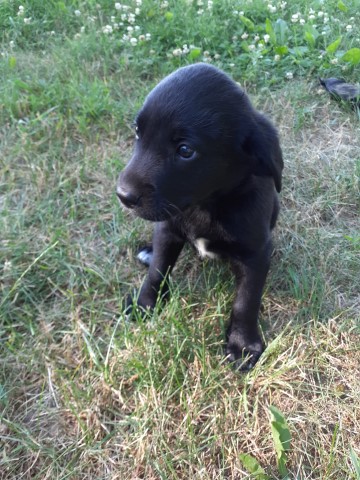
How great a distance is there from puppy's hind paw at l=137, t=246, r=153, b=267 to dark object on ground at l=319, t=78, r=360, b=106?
180 centimetres

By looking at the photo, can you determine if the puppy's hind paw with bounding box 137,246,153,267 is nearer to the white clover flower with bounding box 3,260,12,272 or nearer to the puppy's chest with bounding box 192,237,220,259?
the puppy's chest with bounding box 192,237,220,259

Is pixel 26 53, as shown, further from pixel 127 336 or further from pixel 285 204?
pixel 127 336

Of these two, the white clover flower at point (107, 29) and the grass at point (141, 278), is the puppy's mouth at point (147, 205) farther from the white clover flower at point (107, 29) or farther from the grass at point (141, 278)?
the white clover flower at point (107, 29)

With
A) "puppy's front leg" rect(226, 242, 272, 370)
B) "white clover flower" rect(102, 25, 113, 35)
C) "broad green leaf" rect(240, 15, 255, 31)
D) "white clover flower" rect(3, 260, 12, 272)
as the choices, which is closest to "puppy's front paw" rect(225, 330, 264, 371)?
"puppy's front leg" rect(226, 242, 272, 370)

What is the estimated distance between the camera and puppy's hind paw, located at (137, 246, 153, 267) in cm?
271

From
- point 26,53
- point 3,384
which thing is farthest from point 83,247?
point 26,53

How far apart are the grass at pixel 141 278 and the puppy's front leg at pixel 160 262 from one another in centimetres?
11

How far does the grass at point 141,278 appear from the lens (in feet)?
6.52

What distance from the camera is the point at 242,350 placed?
2.28 meters

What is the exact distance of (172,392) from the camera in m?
2.06

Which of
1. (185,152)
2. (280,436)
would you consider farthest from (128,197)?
(280,436)

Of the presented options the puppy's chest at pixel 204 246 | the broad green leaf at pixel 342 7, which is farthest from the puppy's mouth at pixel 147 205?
the broad green leaf at pixel 342 7

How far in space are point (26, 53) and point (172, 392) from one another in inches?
119

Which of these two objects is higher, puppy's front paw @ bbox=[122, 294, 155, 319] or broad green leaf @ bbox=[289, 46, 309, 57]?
broad green leaf @ bbox=[289, 46, 309, 57]
